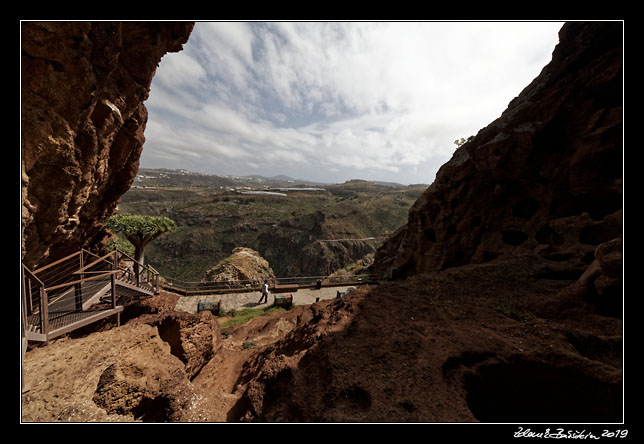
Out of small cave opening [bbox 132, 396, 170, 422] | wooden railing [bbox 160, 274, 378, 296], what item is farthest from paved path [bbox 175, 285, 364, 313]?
small cave opening [bbox 132, 396, 170, 422]

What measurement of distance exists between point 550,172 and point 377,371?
40.4 ft

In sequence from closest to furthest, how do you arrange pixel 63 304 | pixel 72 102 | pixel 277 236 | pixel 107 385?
pixel 107 385
pixel 72 102
pixel 63 304
pixel 277 236

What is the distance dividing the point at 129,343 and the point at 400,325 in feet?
18.8

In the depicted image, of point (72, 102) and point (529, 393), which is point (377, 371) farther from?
point (72, 102)

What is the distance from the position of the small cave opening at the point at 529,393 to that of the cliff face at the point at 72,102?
856 centimetres

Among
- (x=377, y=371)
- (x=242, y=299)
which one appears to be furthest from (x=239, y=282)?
(x=377, y=371)

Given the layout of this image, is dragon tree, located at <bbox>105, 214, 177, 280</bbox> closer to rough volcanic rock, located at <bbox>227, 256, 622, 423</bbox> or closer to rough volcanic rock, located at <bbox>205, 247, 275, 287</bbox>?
rough volcanic rock, located at <bbox>205, 247, 275, 287</bbox>

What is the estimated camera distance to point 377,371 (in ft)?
11.3

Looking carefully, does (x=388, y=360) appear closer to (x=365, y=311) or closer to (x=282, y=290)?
(x=365, y=311)

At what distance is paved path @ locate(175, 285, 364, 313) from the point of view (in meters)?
14.4

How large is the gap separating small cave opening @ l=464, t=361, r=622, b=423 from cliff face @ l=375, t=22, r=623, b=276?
6.00 metres

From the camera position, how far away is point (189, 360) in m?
5.92

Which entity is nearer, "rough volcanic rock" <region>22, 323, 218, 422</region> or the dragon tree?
"rough volcanic rock" <region>22, 323, 218, 422</region>

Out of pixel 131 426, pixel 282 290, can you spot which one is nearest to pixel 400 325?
pixel 131 426
